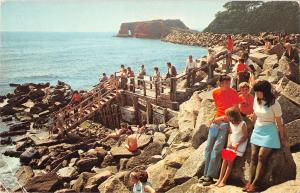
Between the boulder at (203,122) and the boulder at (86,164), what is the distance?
607 cm

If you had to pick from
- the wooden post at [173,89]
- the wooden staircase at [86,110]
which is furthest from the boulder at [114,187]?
the wooden staircase at [86,110]

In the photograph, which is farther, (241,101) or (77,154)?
(77,154)

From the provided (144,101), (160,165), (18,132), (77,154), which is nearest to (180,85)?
(144,101)

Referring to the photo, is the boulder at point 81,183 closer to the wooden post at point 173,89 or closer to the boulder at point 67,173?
the boulder at point 67,173

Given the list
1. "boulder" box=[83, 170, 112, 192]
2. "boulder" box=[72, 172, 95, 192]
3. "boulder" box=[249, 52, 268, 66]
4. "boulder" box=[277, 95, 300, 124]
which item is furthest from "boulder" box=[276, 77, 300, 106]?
"boulder" box=[249, 52, 268, 66]

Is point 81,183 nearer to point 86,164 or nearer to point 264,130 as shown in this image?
point 86,164

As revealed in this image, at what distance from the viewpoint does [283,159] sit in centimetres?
827

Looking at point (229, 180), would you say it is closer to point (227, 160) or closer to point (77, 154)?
point (227, 160)

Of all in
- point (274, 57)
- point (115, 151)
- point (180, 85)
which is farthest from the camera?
point (180, 85)

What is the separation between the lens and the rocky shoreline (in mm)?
8883

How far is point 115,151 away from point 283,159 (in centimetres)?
913

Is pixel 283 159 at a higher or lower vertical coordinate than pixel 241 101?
lower

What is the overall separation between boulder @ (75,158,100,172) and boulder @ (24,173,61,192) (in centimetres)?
131

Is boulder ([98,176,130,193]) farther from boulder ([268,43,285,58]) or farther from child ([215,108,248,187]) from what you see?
boulder ([268,43,285,58])
